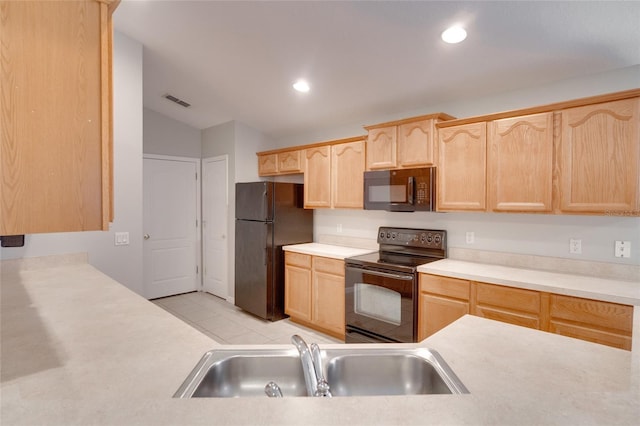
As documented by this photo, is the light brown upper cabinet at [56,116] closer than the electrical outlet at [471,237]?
Yes

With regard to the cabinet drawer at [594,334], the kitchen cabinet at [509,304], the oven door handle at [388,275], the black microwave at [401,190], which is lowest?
the cabinet drawer at [594,334]

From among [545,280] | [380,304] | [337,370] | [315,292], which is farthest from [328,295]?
[337,370]

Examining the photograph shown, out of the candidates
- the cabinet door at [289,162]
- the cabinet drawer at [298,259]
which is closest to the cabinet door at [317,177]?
the cabinet door at [289,162]

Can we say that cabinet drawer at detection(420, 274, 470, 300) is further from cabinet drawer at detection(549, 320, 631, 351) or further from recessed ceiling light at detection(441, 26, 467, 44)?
recessed ceiling light at detection(441, 26, 467, 44)

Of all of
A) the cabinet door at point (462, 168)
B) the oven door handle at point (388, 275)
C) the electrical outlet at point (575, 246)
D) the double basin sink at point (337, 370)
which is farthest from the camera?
the oven door handle at point (388, 275)

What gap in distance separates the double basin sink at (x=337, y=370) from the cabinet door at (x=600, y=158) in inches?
72.3

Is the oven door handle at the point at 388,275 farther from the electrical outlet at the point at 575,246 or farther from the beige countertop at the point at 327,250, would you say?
the electrical outlet at the point at 575,246

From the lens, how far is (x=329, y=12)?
219 cm

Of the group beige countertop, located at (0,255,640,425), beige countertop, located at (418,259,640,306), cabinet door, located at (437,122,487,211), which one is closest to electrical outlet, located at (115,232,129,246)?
beige countertop, located at (0,255,640,425)

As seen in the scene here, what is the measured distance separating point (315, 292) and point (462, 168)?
75.4 inches

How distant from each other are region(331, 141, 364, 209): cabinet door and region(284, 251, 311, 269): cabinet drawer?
66cm

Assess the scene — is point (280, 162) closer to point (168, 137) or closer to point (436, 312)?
point (168, 137)

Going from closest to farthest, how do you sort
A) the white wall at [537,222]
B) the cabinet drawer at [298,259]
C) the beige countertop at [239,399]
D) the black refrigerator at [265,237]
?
the beige countertop at [239,399], the white wall at [537,222], the cabinet drawer at [298,259], the black refrigerator at [265,237]

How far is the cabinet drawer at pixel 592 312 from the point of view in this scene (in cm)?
194
